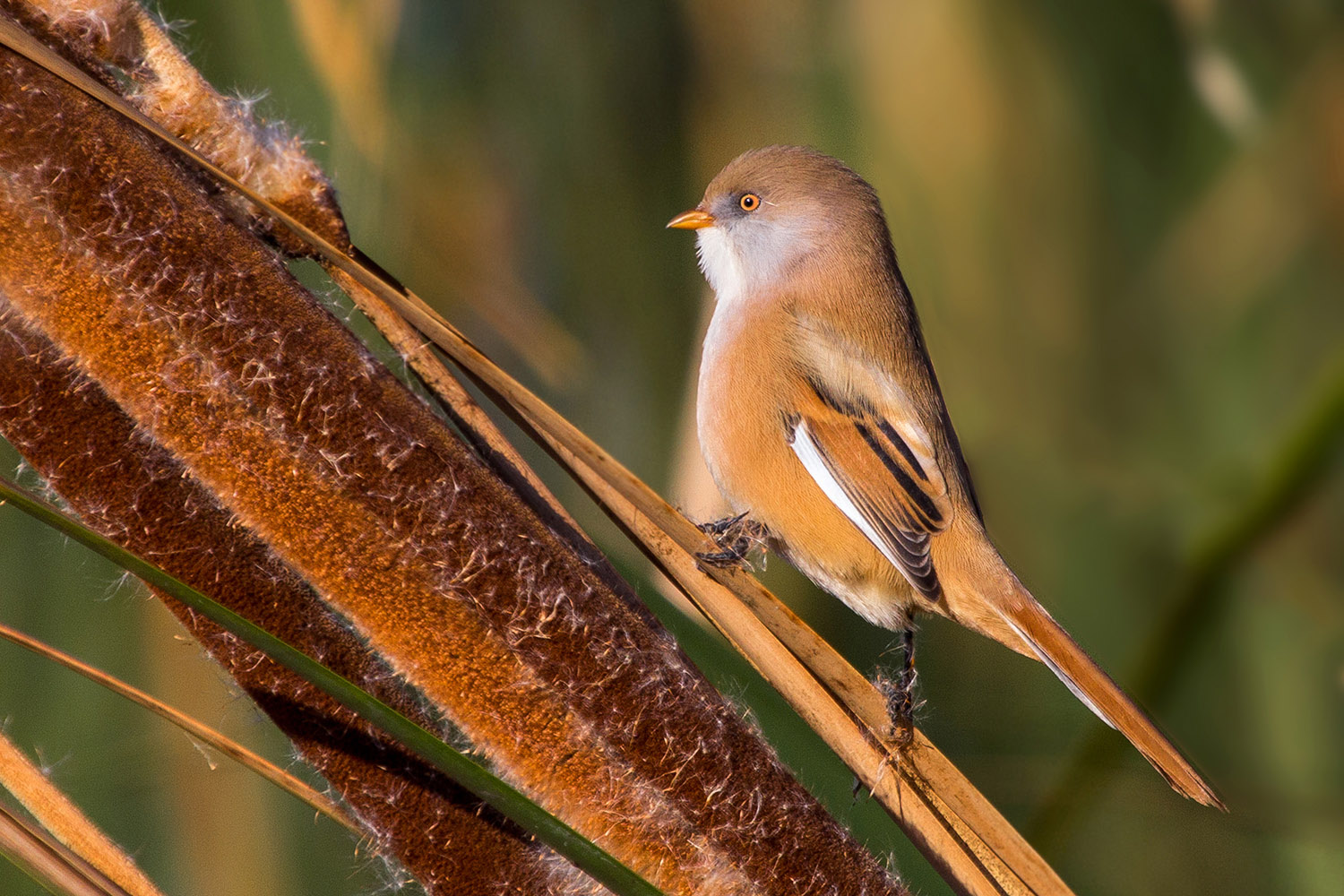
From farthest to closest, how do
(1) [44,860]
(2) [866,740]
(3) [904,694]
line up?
(3) [904,694]
(2) [866,740]
(1) [44,860]

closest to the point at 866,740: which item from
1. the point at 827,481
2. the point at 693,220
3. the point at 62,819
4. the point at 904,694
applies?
the point at 904,694

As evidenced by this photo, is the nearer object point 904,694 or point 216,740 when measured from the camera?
point 216,740

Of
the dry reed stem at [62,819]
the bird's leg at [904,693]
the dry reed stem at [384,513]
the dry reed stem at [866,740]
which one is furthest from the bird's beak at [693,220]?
the dry reed stem at [62,819]

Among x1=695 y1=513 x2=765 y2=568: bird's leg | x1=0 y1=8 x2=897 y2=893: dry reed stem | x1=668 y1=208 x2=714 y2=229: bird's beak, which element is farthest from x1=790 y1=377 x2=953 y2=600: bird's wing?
x1=0 y1=8 x2=897 y2=893: dry reed stem

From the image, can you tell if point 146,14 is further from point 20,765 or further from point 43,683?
point 43,683

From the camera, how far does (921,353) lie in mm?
2498

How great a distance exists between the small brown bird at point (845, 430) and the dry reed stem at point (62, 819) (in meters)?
1.40

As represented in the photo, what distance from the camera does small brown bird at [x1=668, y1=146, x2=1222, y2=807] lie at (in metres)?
2.21

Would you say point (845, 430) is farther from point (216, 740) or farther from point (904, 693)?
point (216, 740)

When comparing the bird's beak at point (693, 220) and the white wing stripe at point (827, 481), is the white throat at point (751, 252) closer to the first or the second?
the bird's beak at point (693, 220)

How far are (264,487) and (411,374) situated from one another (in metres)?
0.33

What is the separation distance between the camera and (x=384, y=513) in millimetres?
1084

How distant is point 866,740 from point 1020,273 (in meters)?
1.75

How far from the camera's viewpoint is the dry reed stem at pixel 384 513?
3.41ft
